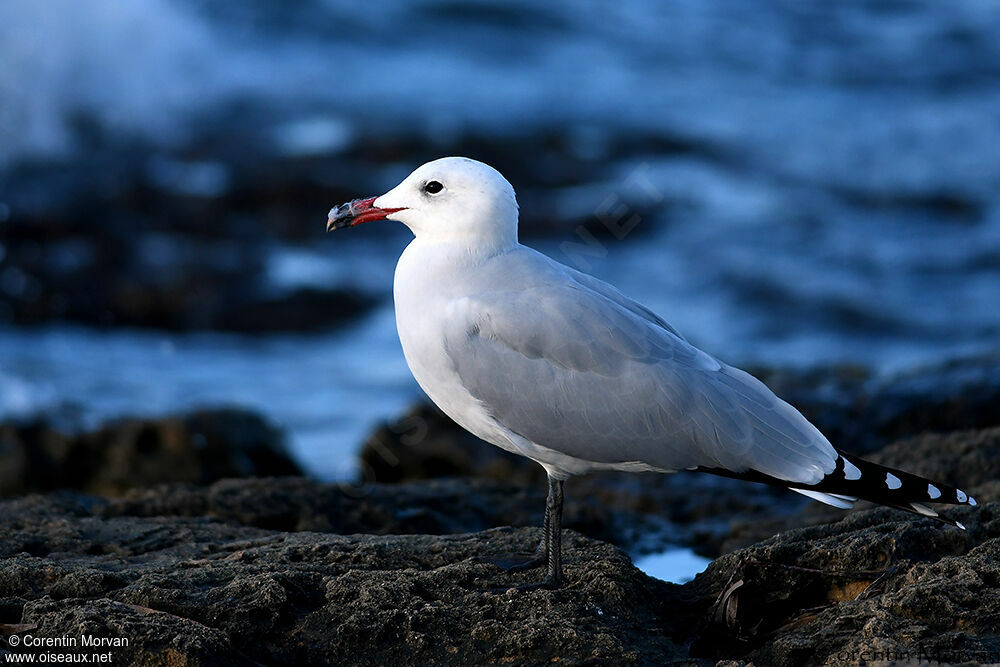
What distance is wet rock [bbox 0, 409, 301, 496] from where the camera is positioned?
7234mm

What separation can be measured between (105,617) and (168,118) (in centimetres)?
1300

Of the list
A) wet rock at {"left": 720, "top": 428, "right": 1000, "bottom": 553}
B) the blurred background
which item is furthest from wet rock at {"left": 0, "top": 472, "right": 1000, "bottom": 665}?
the blurred background

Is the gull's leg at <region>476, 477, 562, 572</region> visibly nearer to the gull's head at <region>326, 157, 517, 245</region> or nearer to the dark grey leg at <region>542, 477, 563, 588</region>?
the dark grey leg at <region>542, 477, 563, 588</region>

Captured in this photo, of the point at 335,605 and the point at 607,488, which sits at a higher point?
the point at 607,488

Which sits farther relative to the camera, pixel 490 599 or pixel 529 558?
pixel 529 558

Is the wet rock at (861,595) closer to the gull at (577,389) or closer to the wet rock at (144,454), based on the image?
the gull at (577,389)

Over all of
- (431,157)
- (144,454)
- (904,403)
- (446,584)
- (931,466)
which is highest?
(431,157)

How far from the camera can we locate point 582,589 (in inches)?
150

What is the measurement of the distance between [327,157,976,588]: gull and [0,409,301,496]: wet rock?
315 centimetres

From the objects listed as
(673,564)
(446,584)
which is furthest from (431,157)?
(446,584)

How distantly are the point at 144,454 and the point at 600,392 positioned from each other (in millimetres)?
3883

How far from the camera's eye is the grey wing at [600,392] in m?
4.29

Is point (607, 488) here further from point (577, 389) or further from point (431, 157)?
point (431, 157)

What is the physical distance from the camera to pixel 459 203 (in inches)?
181
